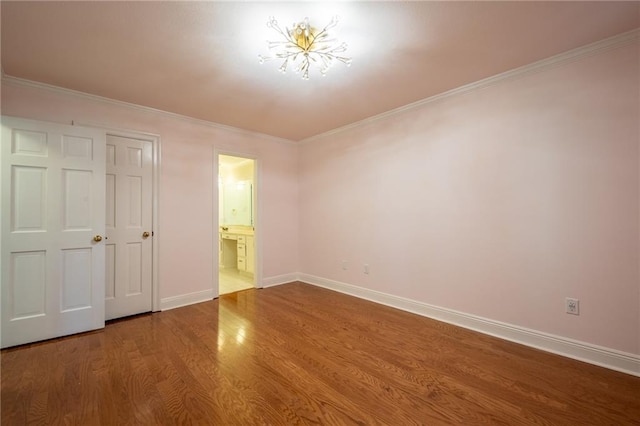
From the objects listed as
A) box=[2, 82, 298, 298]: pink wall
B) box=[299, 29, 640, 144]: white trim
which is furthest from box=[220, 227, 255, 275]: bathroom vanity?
box=[299, 29, 640, 144]: white trim

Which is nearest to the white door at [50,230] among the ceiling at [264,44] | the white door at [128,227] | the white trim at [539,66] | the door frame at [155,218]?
the white door at [128,227]

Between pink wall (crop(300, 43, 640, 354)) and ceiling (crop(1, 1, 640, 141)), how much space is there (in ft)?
1.17

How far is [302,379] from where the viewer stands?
6.61ft

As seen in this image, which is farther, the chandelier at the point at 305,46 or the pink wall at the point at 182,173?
the pink wall at the point at 182,173

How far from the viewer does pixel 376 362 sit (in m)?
2.24

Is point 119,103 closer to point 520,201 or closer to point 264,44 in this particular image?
point 264,44

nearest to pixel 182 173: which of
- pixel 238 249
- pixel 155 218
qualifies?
pixel 155 218

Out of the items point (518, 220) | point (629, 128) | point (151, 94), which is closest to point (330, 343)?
point (518, 220)

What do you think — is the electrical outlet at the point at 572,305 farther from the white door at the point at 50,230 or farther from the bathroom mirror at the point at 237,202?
the bathroom mirror at the point at 237,202

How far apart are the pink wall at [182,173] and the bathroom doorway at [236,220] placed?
987 mm

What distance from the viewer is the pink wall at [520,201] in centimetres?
214

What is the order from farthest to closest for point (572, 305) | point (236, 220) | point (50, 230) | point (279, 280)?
point (236, 220) < point (279, 280) < point (50, 230) < point (572, 305)

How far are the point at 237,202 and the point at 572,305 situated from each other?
569 centimetres

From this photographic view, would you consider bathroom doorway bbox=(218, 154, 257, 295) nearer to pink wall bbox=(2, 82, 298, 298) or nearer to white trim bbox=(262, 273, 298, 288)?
white trim bbox=(262, 273, 298, 288)
